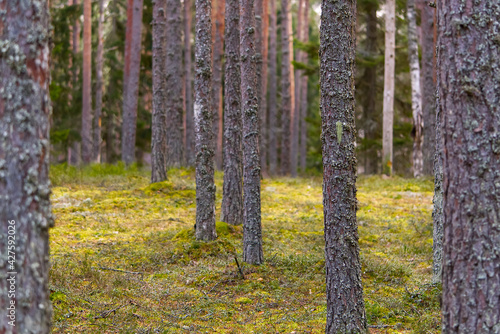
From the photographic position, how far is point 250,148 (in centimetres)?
775

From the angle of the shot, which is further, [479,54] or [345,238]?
[345,238]

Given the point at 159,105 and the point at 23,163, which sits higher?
the point at 159,105

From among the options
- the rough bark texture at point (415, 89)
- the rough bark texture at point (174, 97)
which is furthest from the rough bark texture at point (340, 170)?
the rough bark texture at point (415, 89)

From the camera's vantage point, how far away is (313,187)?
Result: 16.9m

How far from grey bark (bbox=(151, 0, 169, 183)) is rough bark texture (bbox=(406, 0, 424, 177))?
29.8 feet

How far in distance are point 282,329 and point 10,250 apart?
3210mm

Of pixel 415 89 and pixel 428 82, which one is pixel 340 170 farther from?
pixel 428 82

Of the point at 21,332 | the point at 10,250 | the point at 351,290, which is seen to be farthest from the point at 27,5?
the point at 351,290

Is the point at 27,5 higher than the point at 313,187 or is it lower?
higher

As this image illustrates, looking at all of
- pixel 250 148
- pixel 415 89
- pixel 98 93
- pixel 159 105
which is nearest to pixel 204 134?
pixel 250 148

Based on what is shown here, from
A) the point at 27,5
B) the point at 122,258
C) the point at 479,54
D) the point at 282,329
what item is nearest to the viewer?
the point at 27,5

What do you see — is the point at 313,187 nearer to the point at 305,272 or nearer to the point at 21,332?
the point at 305,272

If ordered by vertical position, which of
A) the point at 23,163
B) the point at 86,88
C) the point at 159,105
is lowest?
the point at 23,163

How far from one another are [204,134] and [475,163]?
229 inches
